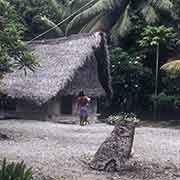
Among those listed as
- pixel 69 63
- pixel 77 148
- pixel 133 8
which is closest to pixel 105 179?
pixel 77 148

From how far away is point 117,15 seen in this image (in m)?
26.5

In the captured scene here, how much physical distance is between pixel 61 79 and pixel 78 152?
9077 millimetres

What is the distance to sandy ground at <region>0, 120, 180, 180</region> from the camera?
8781 millimetres

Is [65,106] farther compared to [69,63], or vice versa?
[65,106]

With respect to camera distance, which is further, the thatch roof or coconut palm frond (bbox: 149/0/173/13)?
coconut palm frond (bbox: 149/0/173/13)

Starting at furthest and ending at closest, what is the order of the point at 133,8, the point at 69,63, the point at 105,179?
1. the point at 133,8
2. the point at 69,63
3. the point at 105,179

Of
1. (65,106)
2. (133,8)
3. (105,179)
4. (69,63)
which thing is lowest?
(105,179)

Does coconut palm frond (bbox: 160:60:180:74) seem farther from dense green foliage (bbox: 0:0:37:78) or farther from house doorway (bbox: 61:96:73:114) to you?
dense green foliage (bbox: 0:0:37:78)

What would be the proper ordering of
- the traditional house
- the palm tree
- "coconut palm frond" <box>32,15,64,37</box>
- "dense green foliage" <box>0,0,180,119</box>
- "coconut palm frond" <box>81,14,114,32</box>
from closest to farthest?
the traditional house < "dense green foliage" <box>0,0,180,119</box> < the palm tree < "coconut palm frond" <box>81,14,114,32</box> < "coconut palm frond" <box>32,15,64,37</box>

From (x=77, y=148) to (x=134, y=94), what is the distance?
44.6 ft

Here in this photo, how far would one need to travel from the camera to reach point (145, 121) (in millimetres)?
23641

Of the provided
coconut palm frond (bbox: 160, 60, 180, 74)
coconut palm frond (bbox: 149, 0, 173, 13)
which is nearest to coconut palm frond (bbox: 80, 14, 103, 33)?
coconut palm frond (bbox: 149, 0, 173, 13)

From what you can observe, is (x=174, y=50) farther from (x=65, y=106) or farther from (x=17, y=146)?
(x=17, y=146)

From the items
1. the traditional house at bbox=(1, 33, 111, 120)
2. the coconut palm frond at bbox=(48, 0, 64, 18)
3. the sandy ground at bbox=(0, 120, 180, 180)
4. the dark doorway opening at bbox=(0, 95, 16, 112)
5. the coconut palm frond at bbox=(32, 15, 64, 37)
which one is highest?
the coconut palm frond at bbox=(48, 0, 64, 18)
